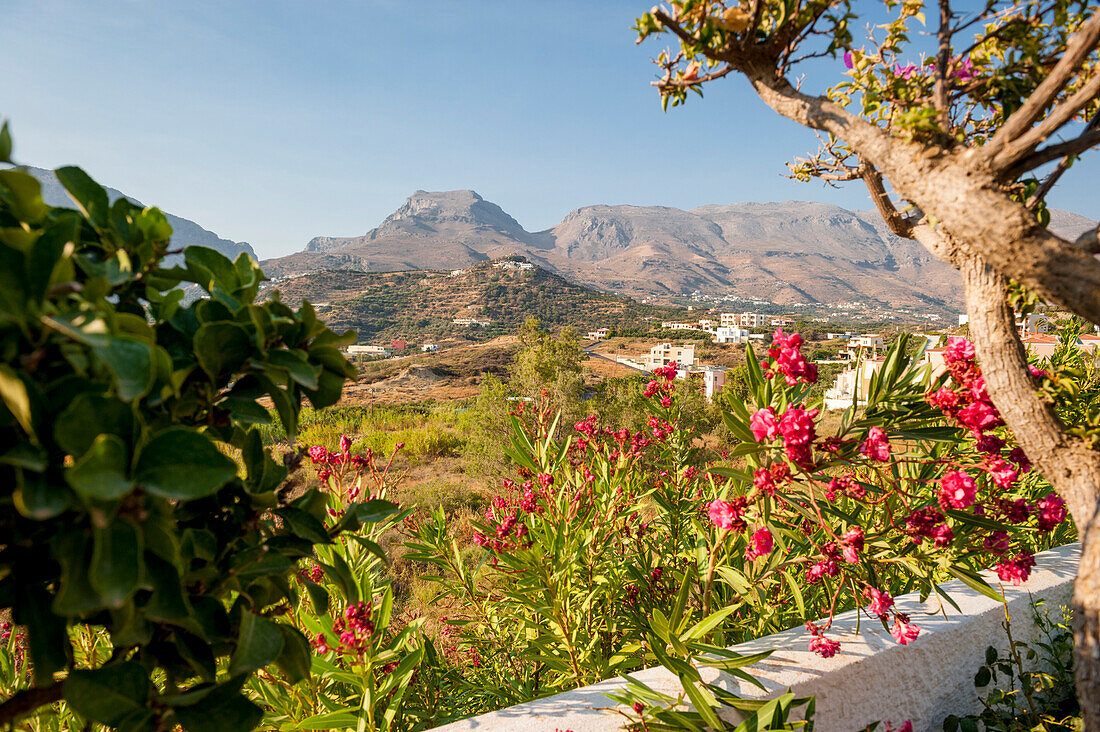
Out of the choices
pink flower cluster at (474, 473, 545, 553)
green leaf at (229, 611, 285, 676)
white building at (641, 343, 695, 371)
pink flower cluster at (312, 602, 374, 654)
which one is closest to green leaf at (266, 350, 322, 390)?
green leaf at (229, 611, 285, 676)

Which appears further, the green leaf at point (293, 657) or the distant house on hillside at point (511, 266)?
the distant house on hillside at point (511, 266)

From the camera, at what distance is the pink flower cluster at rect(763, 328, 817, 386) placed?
120 centimetres

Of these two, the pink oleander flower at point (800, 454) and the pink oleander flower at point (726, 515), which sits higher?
the pink oleander flower at point (800, 454)

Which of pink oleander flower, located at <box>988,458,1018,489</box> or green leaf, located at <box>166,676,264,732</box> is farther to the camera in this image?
pink oleander flower, located at <box>988,458,1018,489</box>

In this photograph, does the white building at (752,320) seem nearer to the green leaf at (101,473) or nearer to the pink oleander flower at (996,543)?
the pink oleander flower at (996,543)

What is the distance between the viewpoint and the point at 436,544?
1.63m

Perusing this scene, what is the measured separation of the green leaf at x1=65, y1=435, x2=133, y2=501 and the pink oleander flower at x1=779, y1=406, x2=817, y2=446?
97cm

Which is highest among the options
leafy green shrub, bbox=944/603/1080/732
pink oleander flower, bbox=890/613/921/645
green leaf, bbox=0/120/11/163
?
green leaf, bbox=0/120/11/163

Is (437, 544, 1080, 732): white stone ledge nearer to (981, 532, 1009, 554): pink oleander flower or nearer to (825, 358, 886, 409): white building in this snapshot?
(981, 532, 1009, 554): pink oleander flower

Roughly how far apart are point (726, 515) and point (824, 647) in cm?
41

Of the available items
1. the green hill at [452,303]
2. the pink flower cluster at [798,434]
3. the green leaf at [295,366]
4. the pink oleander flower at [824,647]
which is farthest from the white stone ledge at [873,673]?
the green hill at [452,303]

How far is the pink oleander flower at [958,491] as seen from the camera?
1098 millimetres

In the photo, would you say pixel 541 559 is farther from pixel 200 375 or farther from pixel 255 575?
pixel 200 375

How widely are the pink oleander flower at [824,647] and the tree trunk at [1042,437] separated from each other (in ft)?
1.33
